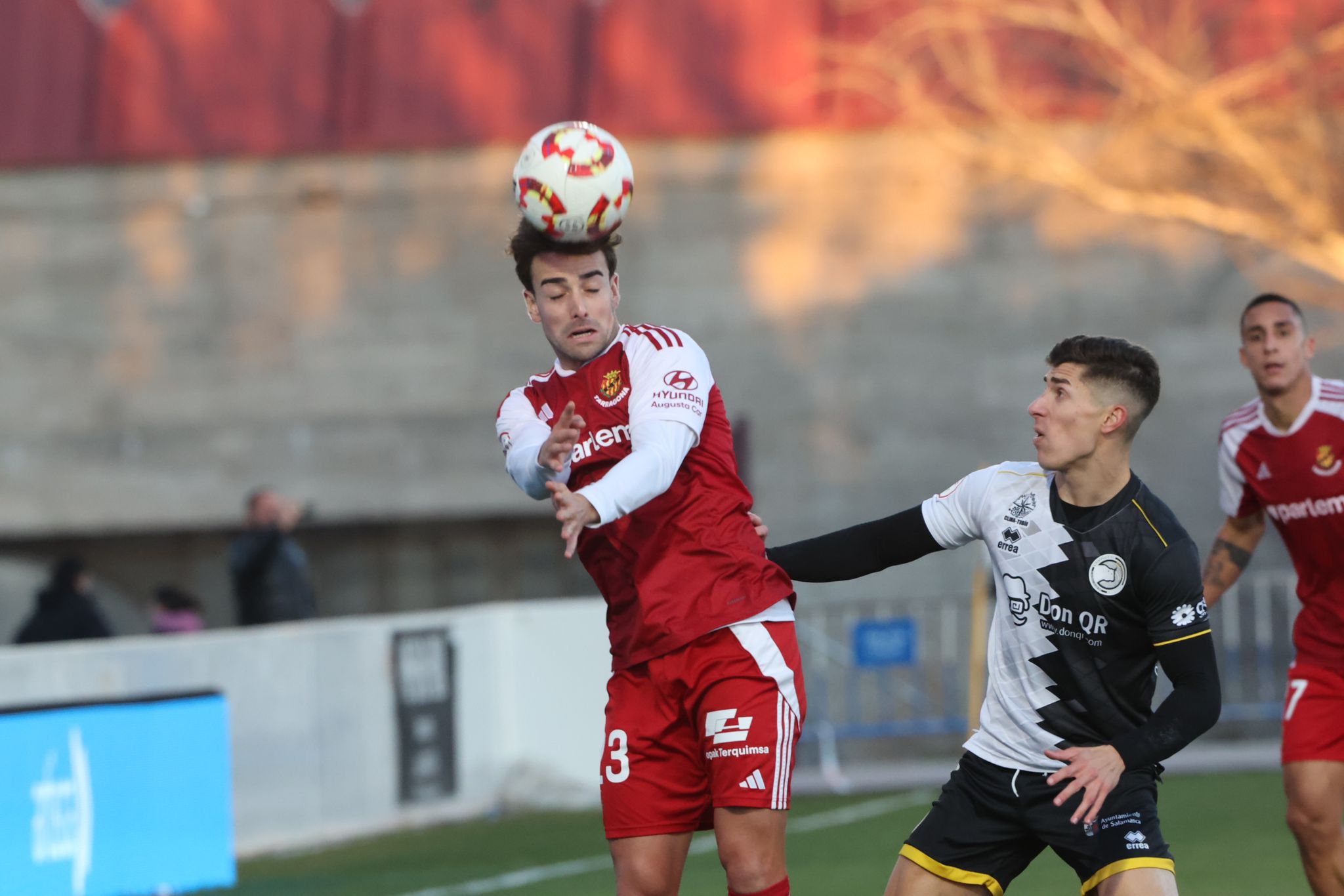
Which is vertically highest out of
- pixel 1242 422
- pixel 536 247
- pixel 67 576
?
pixel 536 247

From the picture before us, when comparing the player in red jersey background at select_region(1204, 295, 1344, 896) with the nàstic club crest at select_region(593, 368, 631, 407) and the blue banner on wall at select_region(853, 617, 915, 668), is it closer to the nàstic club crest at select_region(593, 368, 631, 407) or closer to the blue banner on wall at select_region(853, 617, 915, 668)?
the nàstic club crest at select_region(593, 368, 631, 407)

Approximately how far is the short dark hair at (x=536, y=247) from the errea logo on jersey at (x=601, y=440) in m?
0.50

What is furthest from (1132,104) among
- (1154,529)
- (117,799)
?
(1154,529)

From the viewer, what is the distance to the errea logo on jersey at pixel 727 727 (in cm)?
521

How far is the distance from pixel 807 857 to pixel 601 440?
6172 mm

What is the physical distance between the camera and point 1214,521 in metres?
18.8

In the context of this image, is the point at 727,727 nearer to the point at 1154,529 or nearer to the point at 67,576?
the point at 1154,529

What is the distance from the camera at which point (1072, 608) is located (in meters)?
5.23

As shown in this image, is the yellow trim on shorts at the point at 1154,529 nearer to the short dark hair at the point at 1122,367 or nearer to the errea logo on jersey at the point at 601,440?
the short dark hair at the point at 1122,367

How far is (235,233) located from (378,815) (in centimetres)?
985

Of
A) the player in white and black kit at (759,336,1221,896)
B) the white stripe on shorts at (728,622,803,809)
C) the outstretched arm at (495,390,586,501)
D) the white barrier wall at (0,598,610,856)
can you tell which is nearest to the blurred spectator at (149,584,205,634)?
the white barrier wall at (0,598,610,856)

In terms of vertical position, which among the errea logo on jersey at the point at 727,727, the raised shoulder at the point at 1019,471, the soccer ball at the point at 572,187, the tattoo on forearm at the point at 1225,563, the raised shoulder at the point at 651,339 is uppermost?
the soccer ball at the point at 572,187

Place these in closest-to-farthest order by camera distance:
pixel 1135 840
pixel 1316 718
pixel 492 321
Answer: pixel 1135 840
pixel 1316 718
pixel 492 321

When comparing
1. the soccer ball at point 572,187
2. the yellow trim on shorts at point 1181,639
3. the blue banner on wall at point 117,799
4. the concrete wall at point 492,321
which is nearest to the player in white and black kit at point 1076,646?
the yellow trim on shorts at point 1181,639
